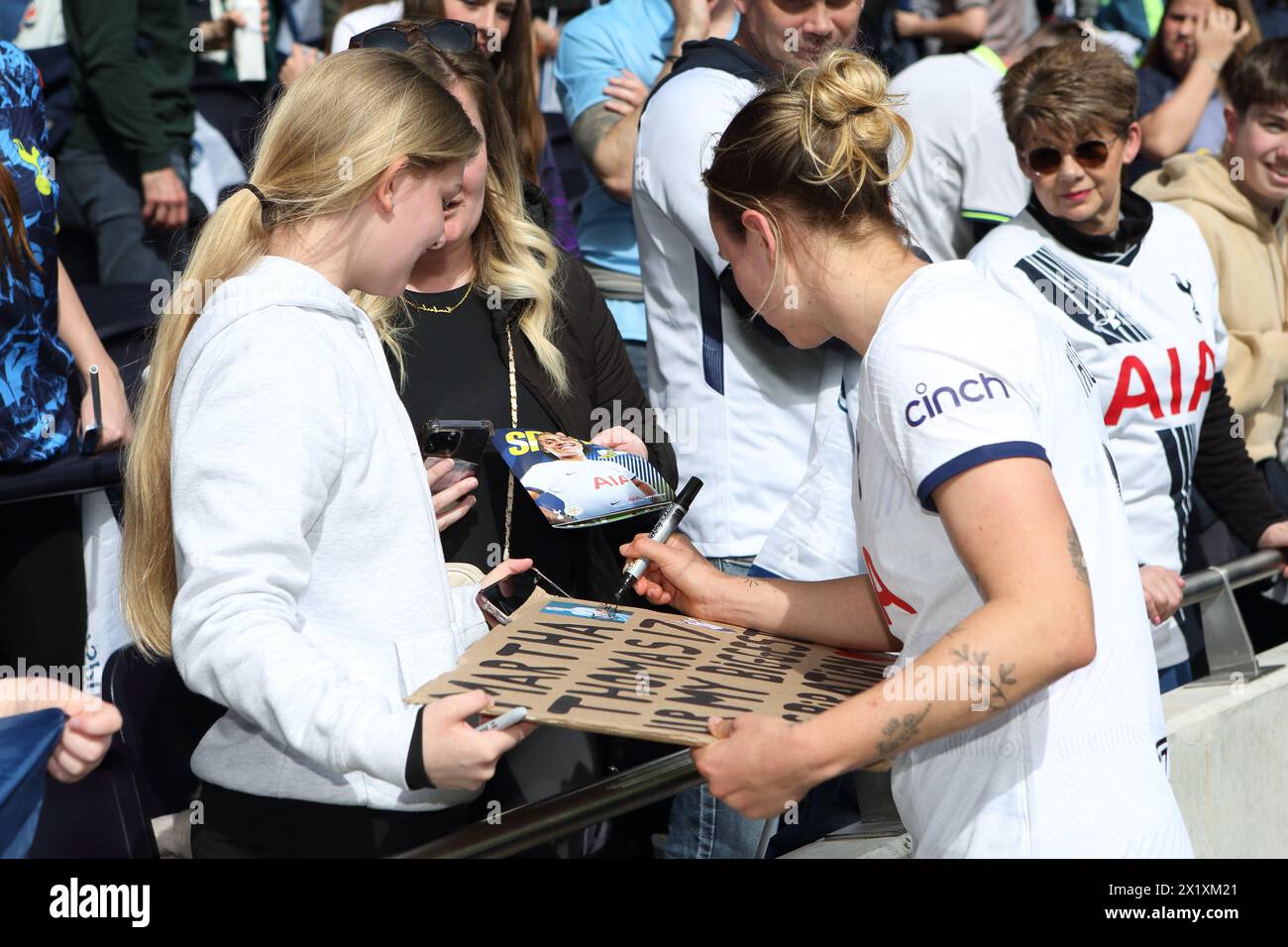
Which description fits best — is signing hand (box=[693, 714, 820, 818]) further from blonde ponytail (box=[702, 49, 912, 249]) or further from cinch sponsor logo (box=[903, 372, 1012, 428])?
blonde ponytail (box=[702, 49, 912, 249])

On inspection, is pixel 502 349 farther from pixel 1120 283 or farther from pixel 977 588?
pixel 1120 283

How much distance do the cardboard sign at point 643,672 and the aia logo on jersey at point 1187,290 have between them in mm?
1700

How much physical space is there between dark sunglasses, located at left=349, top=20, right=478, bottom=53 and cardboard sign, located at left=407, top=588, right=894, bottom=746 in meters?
1.21

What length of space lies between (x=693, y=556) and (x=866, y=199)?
2.51ft

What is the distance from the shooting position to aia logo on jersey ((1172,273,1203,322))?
135 inches

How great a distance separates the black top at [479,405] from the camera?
2646 mm

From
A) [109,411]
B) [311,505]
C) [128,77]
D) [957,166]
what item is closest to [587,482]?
[311,505]

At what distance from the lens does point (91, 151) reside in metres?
4.52

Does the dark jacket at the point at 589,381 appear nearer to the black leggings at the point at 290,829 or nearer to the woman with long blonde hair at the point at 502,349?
the woman with long blonde hair at the point at 502,349

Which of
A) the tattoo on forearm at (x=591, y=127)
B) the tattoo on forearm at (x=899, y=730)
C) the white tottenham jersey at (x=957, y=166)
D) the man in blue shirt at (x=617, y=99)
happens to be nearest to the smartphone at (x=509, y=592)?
the tattoo on forearm at (x=899, y=730)

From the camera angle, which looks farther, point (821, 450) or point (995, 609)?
point (821, 450)

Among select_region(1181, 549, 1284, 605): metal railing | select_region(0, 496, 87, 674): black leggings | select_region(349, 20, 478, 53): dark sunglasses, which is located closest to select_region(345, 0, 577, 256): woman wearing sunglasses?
select_region(349, 20, 478, 53): dark sunglasses
